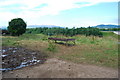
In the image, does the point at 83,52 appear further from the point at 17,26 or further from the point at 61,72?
the point at 17,26

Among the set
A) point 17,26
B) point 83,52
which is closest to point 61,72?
point 83,52

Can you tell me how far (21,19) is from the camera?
12.6 m

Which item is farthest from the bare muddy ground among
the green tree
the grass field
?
the green tree

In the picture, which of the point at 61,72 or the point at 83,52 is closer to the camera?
the point at 61,72

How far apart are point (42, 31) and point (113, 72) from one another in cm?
1677

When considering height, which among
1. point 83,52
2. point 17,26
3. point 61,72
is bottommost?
point 61,72

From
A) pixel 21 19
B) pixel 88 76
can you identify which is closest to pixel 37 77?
pixel 88 76

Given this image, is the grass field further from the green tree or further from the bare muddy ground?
the green tree

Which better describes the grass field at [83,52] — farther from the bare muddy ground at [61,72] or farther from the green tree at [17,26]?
the green tree at [17,26]

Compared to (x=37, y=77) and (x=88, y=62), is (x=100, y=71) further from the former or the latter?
(x=37, y=77)

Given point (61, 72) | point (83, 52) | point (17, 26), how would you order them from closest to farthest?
point (61, 72) < point (83, 52) < point (17, 26)

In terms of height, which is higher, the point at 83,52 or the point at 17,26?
the point at 17,26

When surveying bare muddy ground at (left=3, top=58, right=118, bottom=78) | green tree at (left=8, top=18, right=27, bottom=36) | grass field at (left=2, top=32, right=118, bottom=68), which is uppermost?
green tree at (left=8, top=18, right=27, bottom=36)

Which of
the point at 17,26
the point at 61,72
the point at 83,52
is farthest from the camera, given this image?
the point at 17,26
